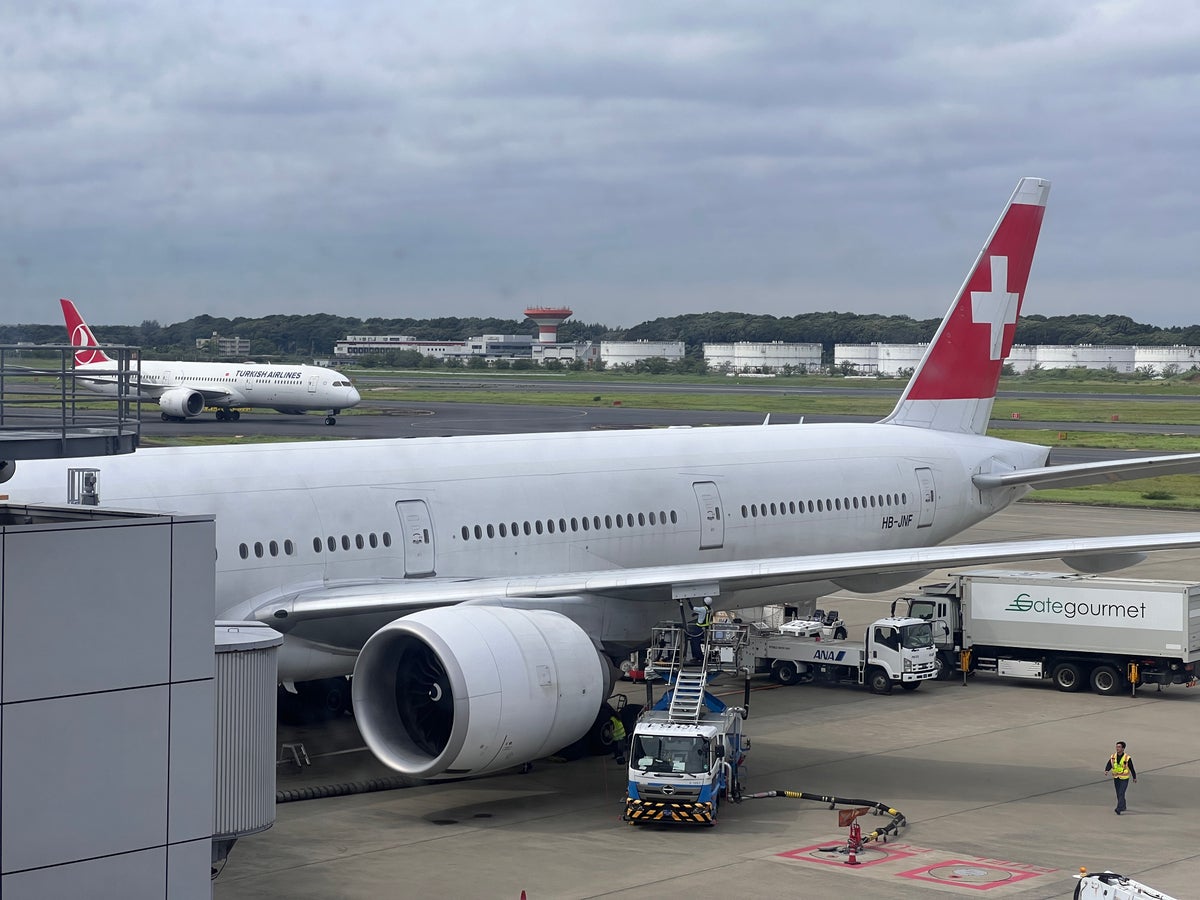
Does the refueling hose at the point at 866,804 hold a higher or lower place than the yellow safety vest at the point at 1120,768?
lower

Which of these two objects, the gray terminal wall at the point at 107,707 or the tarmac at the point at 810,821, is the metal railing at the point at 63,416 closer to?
the gray terminal wall at the point at 107,707

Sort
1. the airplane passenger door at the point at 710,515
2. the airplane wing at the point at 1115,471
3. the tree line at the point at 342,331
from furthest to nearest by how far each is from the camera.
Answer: the airplane passenger door at the point at 710,515, the airplane wing at the point at 1115,471, the tree line at the point at 342,331

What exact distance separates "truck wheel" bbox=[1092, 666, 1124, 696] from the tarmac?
77 centimetres

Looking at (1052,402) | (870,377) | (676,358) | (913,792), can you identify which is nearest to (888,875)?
(913,792)

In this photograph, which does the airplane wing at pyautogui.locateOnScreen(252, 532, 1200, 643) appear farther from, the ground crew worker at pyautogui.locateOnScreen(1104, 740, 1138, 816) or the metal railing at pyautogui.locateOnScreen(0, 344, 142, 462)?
the metal railing at pyautogui.locateOnScreen(0, 344, 142, 462)

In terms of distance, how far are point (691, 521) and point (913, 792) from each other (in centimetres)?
829

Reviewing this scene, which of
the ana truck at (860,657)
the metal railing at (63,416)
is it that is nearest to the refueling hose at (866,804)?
the ana truck at (860,657)

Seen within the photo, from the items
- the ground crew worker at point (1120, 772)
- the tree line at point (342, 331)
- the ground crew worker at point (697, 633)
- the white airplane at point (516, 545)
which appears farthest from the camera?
the ground crew worker at point (697, 633)

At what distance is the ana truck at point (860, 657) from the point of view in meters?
31.0

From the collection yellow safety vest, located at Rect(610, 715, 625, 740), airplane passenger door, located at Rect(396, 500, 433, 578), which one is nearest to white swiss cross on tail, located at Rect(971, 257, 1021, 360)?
yellow safety vest, located at Rect(610, 715, 625, 740)

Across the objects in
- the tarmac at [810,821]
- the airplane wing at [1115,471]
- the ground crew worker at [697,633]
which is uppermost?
the airplane wing at [1115,471]

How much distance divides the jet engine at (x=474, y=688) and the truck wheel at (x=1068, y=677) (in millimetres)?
13237

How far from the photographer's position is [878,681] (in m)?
31.4

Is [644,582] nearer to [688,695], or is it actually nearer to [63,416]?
[688,695]
